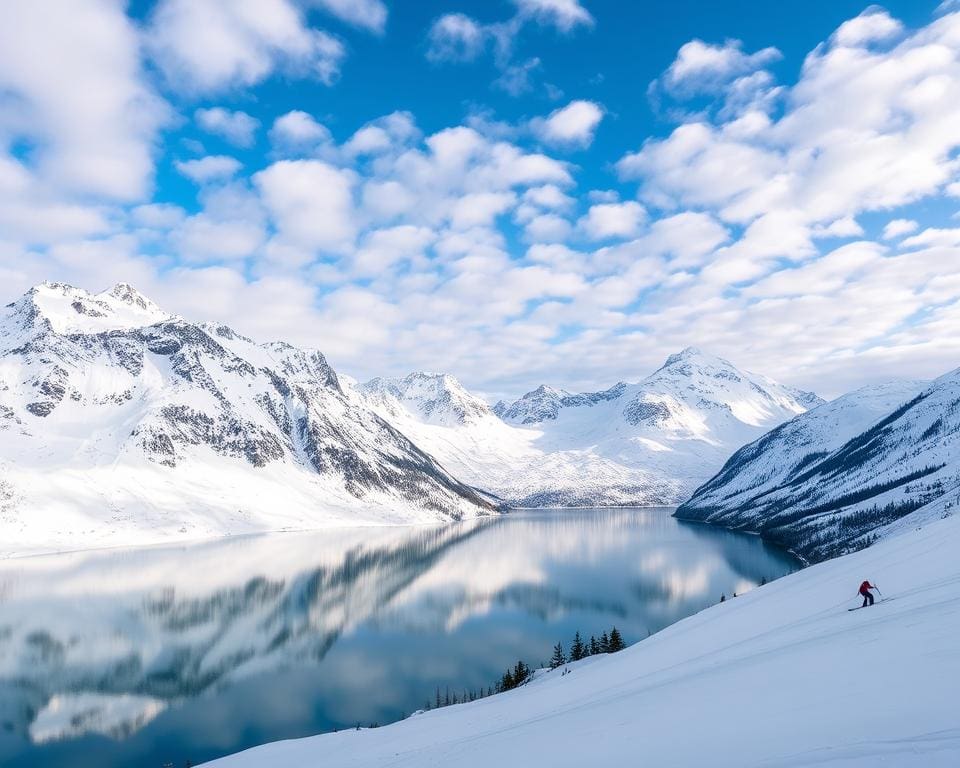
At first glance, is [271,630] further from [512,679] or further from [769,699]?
[769,699]

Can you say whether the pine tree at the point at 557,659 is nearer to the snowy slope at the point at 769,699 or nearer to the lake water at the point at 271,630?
the lake water at the point at 271,630

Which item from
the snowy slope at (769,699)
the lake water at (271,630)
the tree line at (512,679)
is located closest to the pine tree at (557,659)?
the tree line at (512,679)

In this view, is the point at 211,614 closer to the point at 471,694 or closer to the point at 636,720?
the point at 471,694

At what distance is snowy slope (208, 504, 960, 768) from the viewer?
9484 millimetres

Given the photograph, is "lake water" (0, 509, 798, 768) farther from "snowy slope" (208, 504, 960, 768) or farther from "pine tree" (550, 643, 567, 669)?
"snowy slope" (208, 504, 960, 768)

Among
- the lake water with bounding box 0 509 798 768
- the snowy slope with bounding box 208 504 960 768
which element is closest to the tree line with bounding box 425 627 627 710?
the lake water with bounding box 0 509 798 768

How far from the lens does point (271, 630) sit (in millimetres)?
78188

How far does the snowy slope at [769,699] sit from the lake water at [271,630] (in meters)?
21.8

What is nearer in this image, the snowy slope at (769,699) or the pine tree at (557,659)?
the snowy slope at (769,699)

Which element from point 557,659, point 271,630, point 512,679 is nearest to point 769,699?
point 512,679

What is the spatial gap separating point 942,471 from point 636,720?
596ft

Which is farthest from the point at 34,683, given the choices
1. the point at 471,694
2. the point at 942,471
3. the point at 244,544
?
the point at 942,471

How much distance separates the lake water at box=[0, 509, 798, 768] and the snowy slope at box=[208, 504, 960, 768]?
21842 mm

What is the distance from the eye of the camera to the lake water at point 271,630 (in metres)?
47.8
